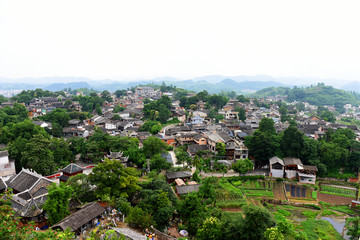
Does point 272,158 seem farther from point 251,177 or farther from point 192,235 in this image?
point 192,235

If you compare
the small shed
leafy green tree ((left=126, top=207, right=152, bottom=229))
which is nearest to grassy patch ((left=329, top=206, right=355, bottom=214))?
the small shed

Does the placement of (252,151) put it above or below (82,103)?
below

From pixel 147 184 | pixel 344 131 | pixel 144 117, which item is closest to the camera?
pixel 147 184

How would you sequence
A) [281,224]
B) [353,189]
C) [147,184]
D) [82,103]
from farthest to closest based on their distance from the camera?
1. [82,103]
2. [353,189]
3. [147,184]
4. [281,224]

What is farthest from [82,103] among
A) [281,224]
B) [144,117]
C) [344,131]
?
[344,131]

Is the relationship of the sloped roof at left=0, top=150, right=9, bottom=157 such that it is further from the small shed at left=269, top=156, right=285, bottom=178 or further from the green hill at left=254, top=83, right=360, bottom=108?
the green hill at left=254, top=83, right=360, bottom=108

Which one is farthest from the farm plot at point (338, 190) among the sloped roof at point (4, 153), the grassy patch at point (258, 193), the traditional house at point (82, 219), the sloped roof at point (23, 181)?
the sloped roof at point (4, 153)
